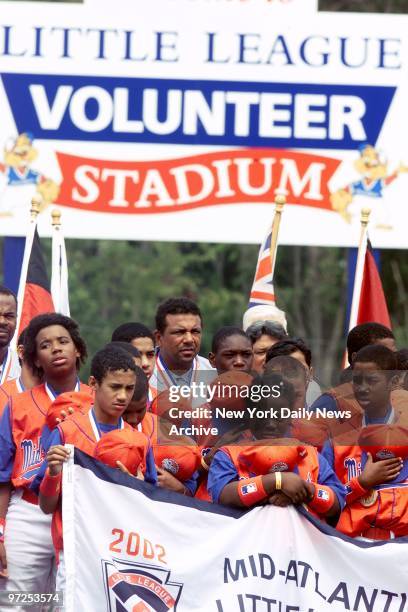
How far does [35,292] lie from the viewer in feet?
32.0

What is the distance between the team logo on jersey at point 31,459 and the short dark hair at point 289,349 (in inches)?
53.9

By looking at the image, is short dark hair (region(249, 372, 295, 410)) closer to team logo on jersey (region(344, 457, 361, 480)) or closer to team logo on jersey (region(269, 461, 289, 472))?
team logo on jersey (region(269, 461, 289, 472))

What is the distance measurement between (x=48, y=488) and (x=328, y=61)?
5.61 m

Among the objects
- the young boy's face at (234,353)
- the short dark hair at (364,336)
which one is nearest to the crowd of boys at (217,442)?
the young boy's face at (234,353)

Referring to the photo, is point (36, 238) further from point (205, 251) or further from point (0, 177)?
point (205, 251)

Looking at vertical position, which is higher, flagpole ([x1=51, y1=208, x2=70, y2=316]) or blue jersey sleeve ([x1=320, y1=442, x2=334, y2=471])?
flagpole ([x1=51, y1=208, x2=70, y2=316])

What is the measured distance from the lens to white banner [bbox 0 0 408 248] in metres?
10.9

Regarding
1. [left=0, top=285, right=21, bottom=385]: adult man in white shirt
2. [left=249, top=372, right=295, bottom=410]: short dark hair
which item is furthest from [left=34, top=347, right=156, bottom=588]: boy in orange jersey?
[left=0, top=285, right=21, bottom=385]: adult man in white shirt

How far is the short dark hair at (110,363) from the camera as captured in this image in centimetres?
663

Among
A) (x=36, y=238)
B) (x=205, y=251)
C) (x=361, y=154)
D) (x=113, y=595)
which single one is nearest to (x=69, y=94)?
(x=36, y=238)

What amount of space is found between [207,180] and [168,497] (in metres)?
4.90

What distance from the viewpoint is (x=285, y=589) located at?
629 centimetres

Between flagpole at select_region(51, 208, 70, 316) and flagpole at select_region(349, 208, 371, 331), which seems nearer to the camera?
→ flagpole at select_region(51, 208, 70, 316)

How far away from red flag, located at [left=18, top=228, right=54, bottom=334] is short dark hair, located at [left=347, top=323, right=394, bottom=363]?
94.9 inches
